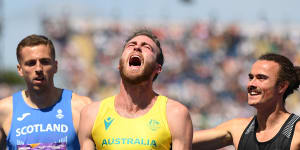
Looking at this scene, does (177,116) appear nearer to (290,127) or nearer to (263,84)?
(263,84)

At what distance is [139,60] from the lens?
5.08m

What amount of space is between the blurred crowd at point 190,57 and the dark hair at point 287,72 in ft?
66.5

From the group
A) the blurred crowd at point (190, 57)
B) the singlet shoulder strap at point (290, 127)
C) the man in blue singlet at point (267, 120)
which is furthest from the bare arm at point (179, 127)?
the blurred crowd at point (190, 57)

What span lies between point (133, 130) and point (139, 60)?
610 mm

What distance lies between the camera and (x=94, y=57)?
3559cm

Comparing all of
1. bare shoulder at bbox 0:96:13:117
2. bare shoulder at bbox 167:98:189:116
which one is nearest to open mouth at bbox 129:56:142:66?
bare shoulder at bbox 167:98:189:116

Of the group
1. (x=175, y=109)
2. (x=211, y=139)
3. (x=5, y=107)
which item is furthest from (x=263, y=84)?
(x=5, y=107)

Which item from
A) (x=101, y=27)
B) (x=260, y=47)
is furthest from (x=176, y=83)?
(x=101, y=27)

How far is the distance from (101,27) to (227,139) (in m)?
33.2

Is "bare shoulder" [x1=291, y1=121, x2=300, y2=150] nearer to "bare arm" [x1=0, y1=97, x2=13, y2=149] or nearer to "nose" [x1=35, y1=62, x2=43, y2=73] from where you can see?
"nose" [x1=35, y1=62, x2=43, y2=73]

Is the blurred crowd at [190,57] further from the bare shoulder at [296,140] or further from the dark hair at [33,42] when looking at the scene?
the bare shoulder at [296,140]

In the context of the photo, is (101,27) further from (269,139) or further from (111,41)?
(269,139)

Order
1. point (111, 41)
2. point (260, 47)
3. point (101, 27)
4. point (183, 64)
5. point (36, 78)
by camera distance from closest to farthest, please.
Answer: point (36, 78), point (183, 64), point (260, 47), point (111, 41), point (101, 27)

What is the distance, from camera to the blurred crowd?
29.4 metres
